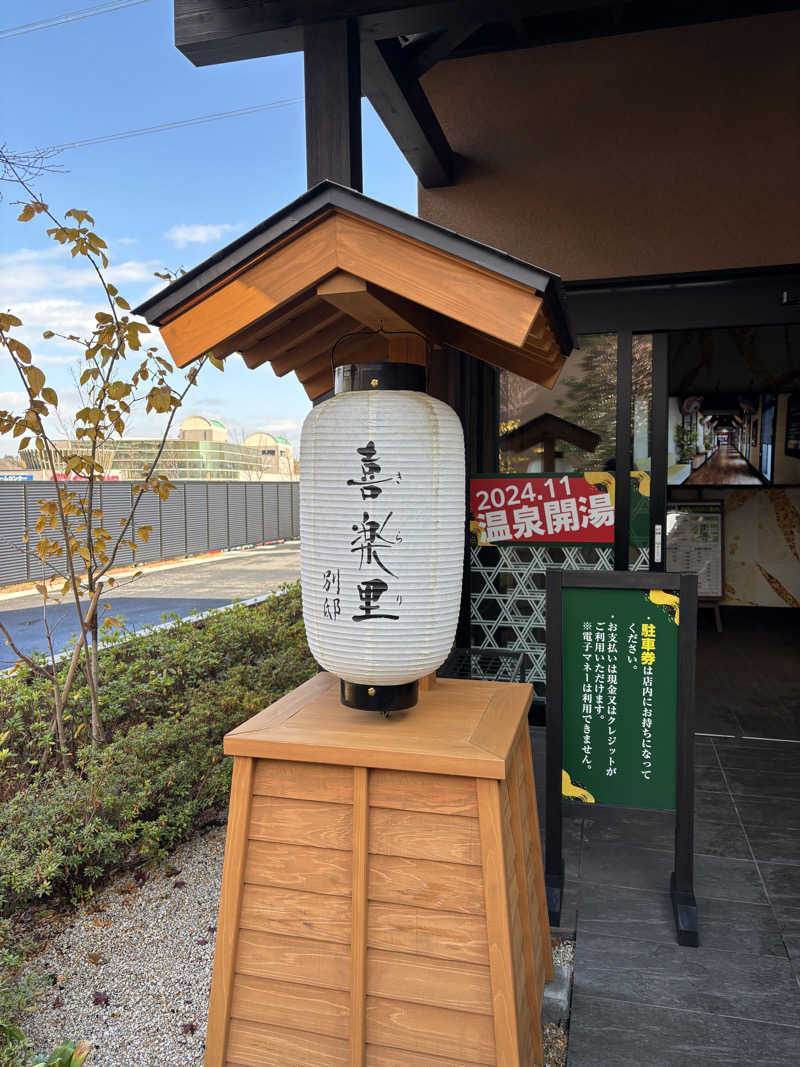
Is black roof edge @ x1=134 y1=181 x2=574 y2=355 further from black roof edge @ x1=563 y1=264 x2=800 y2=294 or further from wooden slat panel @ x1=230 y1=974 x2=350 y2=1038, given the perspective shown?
black roof edge @ x1=563 y1=264 x2=800 y2=294

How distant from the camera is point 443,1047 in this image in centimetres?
168

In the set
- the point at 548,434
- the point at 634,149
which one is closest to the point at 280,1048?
the point at 548,434

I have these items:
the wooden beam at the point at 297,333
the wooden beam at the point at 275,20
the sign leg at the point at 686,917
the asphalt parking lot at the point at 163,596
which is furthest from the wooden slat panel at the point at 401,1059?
the asphalt parking lot at the point at 163,596

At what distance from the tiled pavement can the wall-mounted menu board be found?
13.4 ft

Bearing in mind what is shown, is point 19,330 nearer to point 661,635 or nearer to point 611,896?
point 661,635

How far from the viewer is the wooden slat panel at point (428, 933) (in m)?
1.67

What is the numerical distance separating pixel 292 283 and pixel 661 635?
1.85 metres

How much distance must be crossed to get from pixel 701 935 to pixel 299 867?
1.58m

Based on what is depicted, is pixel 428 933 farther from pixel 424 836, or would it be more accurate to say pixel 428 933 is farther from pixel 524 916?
pixel 524 916

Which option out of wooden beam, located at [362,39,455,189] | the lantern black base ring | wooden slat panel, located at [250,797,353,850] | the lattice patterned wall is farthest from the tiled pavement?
wooden beam, located at [362,39,455,189]

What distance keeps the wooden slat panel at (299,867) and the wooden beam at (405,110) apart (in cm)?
313

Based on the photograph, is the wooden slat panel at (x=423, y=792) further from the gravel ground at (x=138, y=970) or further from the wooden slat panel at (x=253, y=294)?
the wooden slat panel at (x=253, y=294)

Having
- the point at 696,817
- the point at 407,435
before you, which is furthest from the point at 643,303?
the point at 407,435

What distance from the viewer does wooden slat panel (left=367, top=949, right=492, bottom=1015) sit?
1662mm
